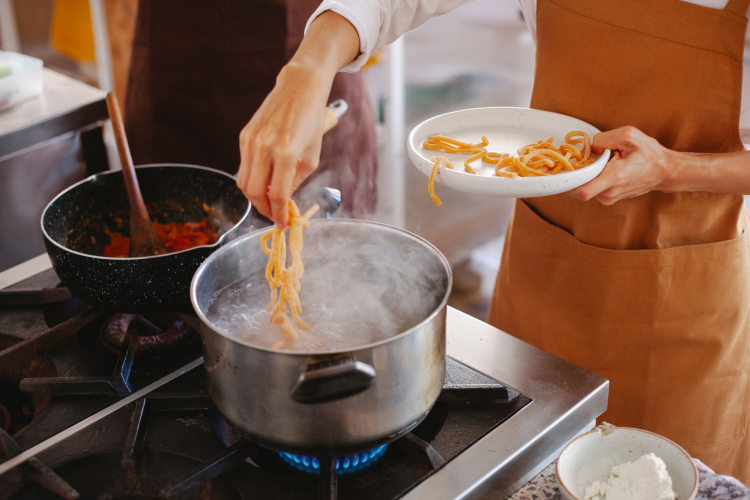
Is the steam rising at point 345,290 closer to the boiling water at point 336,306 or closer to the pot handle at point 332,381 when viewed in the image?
the boiling water at point 336,306

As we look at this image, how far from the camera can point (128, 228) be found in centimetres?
140

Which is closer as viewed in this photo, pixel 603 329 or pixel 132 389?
pixel 132 389

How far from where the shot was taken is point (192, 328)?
115 cm

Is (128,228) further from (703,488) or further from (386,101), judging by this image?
(386,101)

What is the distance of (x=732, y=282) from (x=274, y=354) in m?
1.04

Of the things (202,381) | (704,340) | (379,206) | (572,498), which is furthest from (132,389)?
(379,206)

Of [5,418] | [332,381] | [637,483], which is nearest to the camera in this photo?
[332,381]

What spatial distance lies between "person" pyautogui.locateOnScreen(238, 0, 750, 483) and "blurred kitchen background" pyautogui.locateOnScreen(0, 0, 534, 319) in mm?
1114

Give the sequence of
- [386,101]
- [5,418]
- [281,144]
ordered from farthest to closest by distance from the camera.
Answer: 1. [386,101]
2. [5,418]
3. [281,144]

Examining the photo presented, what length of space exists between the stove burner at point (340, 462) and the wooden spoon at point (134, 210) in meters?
0.55

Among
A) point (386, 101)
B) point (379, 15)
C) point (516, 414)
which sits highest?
point (379, 15)

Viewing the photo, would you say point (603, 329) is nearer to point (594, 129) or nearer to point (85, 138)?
point (594, 129)

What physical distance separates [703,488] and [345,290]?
600 mm

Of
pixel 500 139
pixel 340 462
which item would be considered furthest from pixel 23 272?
pixel 500 139
